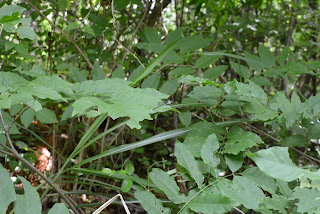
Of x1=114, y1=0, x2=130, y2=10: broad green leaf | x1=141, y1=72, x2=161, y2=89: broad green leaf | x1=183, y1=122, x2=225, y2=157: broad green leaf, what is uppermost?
x1=114, y1=0, x2=130, y2=10: broad green leaf

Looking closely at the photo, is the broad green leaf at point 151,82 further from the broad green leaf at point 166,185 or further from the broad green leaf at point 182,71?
the broad green leaf at point 166,185

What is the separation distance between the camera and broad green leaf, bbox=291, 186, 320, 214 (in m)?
0.72

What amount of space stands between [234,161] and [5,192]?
1.98ft

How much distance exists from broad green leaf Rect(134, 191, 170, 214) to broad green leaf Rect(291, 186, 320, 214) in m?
0.33

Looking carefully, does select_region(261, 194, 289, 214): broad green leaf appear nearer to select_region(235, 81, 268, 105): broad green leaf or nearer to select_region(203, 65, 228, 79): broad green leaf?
select_region(235, 81, 268, 105): broad green leaf

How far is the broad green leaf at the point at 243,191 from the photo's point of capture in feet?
2.56

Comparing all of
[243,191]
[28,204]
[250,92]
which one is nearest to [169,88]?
[250,92]

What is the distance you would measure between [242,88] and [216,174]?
0.30m

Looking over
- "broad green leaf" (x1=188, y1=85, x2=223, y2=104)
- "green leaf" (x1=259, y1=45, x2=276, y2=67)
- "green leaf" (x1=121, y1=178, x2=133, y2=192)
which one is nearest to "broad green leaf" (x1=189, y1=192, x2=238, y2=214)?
"green leaf" (x1=121, y1=178, x2=133, y2=192)

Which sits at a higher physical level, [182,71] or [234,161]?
[182,71]

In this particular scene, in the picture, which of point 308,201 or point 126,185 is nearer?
point 308,201

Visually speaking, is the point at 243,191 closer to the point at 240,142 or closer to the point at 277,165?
the point at 240,142

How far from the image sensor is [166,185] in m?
0.89

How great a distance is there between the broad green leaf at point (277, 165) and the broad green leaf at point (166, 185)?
35cm
